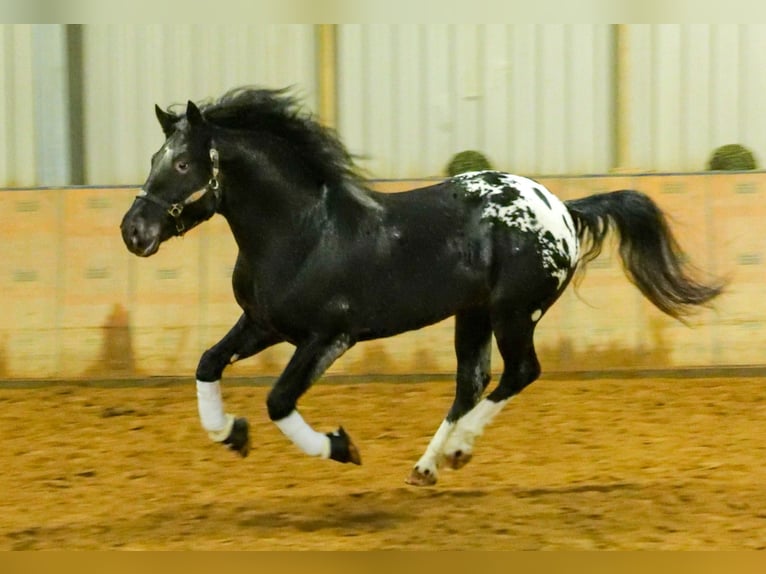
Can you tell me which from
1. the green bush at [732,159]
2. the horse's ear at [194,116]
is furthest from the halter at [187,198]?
the green bush at [732,159]

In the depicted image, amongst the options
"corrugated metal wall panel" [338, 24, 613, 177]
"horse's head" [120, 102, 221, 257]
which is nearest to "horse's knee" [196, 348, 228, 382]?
"horse's head" [120, 102, 221, 257]

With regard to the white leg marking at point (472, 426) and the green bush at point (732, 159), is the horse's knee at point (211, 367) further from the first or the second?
the green bush at point (732, 159)

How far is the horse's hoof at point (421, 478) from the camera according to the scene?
5.81 metres

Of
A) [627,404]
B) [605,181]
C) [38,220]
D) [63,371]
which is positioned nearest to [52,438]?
[63,371]

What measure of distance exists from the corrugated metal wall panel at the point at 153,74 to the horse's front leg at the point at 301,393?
434 cm

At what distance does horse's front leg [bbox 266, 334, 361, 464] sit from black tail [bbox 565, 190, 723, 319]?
1557 mm

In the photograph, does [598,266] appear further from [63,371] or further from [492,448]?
[63,371]

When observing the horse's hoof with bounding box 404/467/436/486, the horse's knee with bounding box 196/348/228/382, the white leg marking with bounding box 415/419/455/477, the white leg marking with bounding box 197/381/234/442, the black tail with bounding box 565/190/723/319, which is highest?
the black tail with bounding box 565/190/723/319

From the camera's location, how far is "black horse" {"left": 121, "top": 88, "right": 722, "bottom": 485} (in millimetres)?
5406

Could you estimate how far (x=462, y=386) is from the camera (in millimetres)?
6016

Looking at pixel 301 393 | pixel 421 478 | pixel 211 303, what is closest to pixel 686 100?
pixel 211 303

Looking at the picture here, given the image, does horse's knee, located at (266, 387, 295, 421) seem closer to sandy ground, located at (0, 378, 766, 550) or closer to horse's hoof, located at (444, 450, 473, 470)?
sandy ground, located at (0, 378, 766, 550)

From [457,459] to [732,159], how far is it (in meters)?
4.57

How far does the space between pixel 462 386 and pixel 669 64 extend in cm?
457
